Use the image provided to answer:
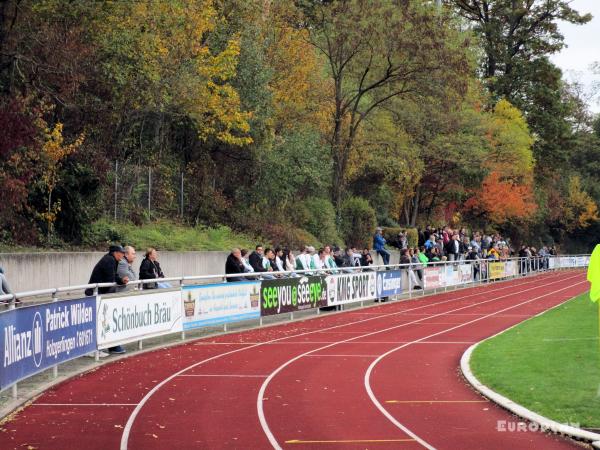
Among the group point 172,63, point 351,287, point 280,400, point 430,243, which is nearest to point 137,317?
point 280,400

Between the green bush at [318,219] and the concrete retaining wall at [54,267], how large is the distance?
12.8 metres

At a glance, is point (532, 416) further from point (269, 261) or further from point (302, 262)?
point (302, 262)

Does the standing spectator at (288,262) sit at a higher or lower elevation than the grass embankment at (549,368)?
higher

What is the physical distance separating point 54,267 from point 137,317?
601 centimetres

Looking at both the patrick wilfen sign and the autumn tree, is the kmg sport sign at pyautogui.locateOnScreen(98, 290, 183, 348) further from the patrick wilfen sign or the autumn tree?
the autumn tree

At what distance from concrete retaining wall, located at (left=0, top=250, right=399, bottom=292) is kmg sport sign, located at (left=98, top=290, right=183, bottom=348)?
4106 millimetres

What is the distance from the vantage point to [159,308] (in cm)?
1938

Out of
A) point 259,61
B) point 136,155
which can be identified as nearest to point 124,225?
point 136,155

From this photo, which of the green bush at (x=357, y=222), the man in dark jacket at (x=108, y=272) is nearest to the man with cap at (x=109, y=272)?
the man in dark jacket at (x=108, y=272)

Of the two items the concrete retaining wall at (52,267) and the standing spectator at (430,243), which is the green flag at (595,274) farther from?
the standing spectator at (430,243)

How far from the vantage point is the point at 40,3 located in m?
22.6

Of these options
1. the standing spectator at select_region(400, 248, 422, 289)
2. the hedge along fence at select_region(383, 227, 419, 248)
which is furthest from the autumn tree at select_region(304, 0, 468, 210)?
the standing spectator at select_region(400, 248, 422, 289)

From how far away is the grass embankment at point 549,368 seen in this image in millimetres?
11766

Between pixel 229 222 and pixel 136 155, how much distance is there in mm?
5140
